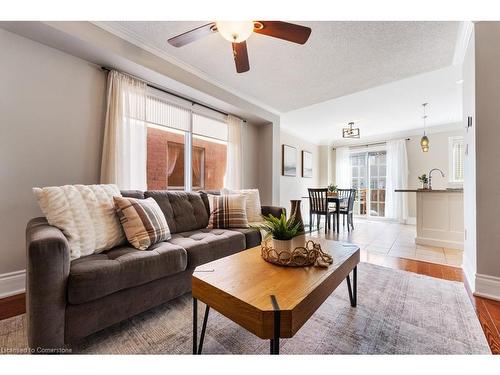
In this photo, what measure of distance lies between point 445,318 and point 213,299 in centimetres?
161

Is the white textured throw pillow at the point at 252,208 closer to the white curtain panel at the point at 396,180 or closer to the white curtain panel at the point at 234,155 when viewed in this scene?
the white curtain panel at the point at 234,155

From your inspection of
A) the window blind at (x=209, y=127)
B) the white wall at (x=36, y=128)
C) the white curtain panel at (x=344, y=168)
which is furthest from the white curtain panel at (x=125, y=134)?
the white curtain panel at (x=344, y=168)

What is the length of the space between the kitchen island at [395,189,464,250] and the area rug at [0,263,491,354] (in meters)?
1.93

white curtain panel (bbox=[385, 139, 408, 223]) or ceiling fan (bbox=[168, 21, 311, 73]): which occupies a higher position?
ceiling fan (bbox=[168, 21, 311, 73])

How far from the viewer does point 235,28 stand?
57.2 inches

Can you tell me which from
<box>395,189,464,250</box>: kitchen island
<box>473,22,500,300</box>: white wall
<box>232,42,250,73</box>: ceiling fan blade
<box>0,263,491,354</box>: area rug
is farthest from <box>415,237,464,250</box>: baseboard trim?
<box>232,42,250,73</box>: ceiling fan blade

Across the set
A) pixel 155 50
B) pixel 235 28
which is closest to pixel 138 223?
pixel 235 28

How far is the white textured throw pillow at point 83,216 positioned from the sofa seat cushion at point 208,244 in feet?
1.53

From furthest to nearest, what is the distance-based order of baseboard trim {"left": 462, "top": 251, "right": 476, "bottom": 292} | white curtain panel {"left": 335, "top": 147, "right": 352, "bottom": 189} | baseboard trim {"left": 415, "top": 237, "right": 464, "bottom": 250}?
white curtain panel {"left": 335, "top": 147, "right": 352, "bottom": 189} < baseboard trim {"left": 415, "top": 237, "right": 464, "bottom": 250} < baseboard trim {"left": 462, "top": 251, "right": 476, "bottom": 292}

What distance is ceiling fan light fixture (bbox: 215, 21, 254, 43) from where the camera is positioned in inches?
56.1

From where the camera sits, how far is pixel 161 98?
9.16 feet

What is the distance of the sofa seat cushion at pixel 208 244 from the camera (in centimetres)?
173

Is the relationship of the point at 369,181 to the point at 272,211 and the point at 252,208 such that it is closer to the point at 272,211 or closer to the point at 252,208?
the point at 272,211

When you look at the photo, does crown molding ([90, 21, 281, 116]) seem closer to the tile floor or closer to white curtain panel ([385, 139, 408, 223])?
the tile floor
